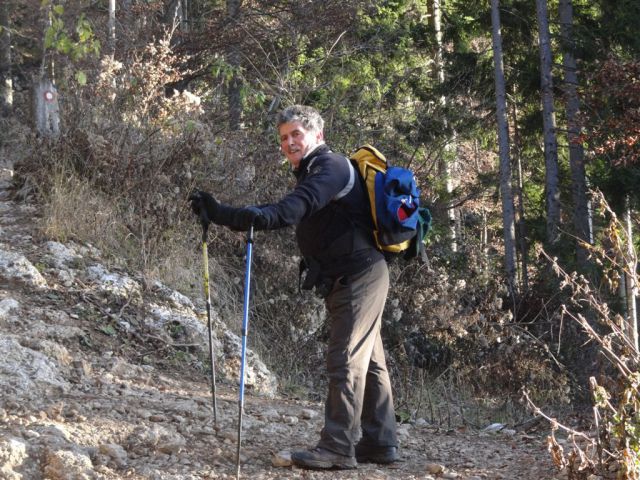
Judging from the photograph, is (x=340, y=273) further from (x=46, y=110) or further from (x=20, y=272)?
(x=46, y=110)

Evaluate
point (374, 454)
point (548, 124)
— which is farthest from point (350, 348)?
point (548, 124)

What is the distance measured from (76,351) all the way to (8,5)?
60.3ft

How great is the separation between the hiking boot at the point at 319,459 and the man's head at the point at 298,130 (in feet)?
5.32

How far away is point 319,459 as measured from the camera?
495 cm

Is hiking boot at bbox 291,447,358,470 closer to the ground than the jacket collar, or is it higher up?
closer to the ground

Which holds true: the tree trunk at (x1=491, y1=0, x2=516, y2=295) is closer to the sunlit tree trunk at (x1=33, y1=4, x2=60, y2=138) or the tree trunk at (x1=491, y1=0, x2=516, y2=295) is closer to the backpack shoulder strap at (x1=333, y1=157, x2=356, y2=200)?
the sunlit tree trunk at (x1=33, y1=4, x2=60, y2=138)

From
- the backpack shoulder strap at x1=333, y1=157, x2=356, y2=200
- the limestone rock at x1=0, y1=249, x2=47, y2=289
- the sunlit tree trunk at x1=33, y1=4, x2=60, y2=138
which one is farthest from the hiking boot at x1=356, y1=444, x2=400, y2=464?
the sunlit tree trunk at x1=33, y1=4, x2=60, y2=138

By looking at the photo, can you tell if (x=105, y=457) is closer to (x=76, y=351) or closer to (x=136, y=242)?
(x=76, y=351)

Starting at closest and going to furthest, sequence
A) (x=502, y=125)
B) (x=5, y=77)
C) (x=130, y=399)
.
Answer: (x=130, y=399)
(x=502, y=125)
(x=5, y=77)

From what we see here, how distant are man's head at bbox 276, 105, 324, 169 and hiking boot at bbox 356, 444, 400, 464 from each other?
5.82ft

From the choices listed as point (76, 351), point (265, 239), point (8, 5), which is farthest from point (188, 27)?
point (76, 351)

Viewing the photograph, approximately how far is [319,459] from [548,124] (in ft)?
43.5

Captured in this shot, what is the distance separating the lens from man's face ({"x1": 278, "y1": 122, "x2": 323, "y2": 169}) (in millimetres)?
5020

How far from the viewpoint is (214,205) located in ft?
15.6
